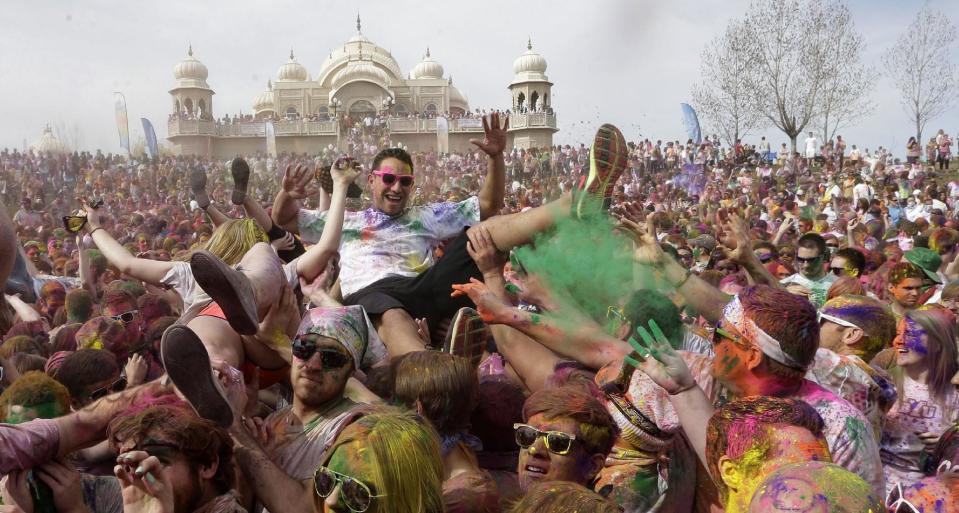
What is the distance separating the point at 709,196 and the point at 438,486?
21.3 meters

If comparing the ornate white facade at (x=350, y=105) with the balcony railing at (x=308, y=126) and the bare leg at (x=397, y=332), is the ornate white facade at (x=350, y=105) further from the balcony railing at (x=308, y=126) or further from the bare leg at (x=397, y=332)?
the bare leg at (x=397, y=332)

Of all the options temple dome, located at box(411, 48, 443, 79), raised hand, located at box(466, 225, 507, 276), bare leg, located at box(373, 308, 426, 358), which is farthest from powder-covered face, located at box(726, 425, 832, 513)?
temple dome, located at box(411, 48, 443, 79)

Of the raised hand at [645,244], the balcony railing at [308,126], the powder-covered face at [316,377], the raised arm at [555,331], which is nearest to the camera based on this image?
the powder-covered face at [316,377]

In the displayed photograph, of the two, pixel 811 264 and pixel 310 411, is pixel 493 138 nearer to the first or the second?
pixel 310 411

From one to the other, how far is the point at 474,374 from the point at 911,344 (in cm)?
203

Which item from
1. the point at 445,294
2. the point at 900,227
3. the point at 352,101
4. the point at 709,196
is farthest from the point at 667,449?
the point at 352,101

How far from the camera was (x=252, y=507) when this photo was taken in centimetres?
283

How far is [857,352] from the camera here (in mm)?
3914

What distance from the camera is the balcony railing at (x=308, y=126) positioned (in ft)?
195

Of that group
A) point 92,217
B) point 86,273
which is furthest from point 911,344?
point 86,273

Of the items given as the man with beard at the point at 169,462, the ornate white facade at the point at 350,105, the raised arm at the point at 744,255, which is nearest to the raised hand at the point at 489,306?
the man with beard at the point at 169,462

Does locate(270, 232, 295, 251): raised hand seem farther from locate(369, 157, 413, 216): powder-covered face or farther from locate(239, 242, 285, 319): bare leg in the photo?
locate(239, 242, 285, 319): bare leg

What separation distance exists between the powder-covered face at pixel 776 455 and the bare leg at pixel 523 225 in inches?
85.8

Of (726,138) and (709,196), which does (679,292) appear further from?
(726,138)
